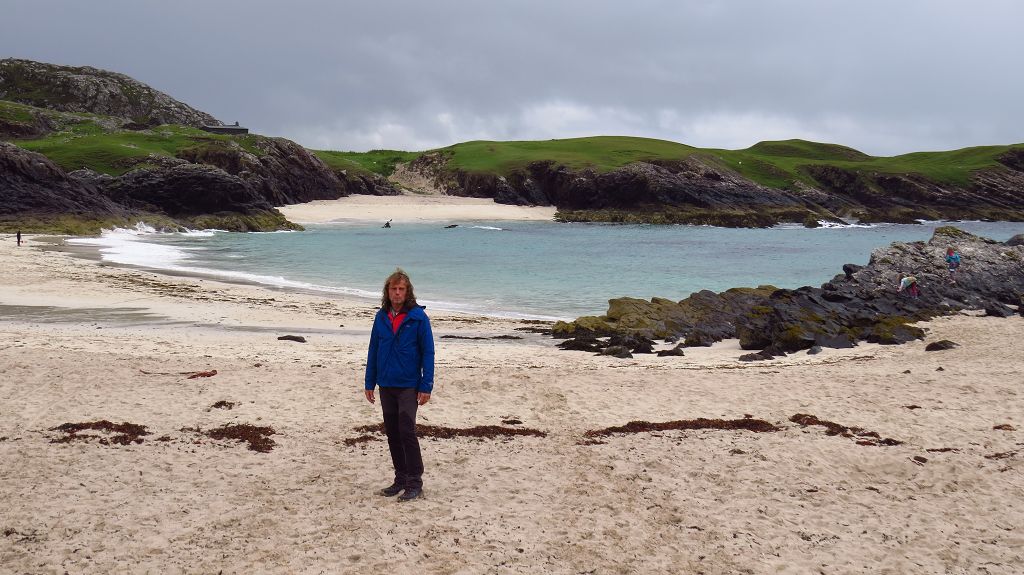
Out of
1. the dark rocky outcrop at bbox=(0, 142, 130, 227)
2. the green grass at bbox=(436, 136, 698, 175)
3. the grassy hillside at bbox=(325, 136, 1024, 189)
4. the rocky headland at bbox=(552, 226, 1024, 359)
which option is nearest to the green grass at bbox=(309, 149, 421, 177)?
the grassy hillside at bbox=(325, 136, 1024, 189)

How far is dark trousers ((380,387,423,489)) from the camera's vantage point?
20.6ft

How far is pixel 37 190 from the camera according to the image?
4434 centimetres

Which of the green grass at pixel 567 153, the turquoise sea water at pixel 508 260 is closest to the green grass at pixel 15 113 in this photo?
the turquoise sea water at pixel 508 260

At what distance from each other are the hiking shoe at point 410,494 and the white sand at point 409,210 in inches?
2457

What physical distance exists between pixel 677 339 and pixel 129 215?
146ft

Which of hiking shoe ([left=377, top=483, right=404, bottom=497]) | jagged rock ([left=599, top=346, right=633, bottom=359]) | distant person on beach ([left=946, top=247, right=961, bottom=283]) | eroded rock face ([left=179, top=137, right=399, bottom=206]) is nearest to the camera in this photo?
hiking shoe ([left=377, top=483, right=404, bottom=497])

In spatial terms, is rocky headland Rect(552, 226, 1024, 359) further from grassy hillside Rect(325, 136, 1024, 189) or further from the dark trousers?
grassy hillside Rect(325, 136, 1024, 189)

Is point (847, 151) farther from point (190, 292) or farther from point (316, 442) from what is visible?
point (316, 442)

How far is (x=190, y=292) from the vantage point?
21531 mm

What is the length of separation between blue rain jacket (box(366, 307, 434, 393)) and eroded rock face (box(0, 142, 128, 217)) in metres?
45.1

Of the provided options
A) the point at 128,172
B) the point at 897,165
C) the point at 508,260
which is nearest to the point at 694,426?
the point at 508,260

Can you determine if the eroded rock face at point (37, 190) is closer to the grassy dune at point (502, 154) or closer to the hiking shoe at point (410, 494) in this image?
the grassy dune at point (502, 154)

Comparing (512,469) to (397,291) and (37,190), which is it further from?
(37,190)

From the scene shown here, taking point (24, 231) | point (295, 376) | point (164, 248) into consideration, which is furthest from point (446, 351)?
point (24, 231)
